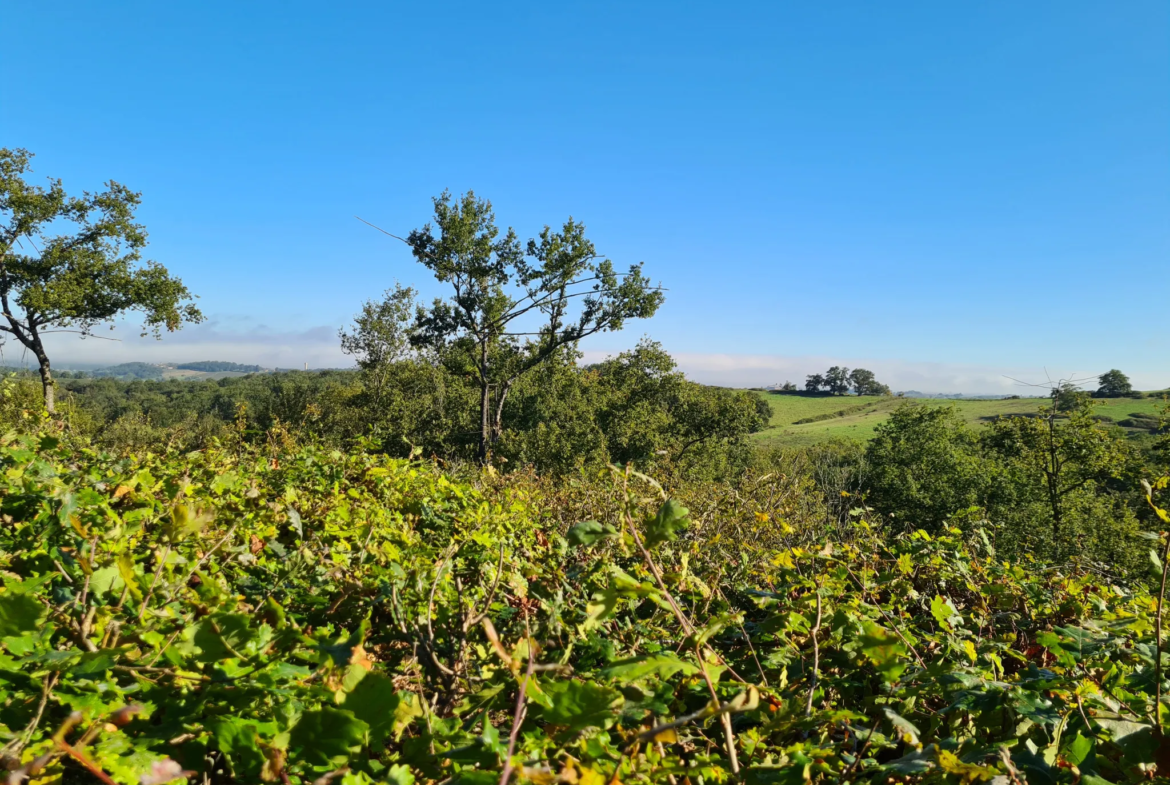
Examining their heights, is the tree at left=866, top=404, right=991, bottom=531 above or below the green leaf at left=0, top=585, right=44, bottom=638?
below

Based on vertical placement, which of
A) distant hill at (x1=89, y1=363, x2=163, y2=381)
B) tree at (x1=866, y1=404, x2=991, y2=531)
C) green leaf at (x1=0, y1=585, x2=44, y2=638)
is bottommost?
tree at (x1=866, y1=404, x2=991, y2=531)

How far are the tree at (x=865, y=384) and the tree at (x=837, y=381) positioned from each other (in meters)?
1.74

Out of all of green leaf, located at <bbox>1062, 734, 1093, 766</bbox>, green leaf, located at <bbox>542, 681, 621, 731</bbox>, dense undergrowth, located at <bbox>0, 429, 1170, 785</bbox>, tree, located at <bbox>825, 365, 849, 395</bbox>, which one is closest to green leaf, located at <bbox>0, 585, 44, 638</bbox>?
dense undergrowth, located at <bbox>0, 429, 1170, 785</bbox>

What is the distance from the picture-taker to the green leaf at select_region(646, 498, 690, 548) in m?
0.94

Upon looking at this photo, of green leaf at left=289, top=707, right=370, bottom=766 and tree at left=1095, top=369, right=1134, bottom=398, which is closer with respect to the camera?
green leaf at left=289, top=707, right=370, bottom=766

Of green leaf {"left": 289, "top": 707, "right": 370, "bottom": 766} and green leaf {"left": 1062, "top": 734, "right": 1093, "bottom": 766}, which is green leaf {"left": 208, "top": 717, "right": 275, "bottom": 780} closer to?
green leaf {"left": 289, "top": 707, "right": 370, "bottom": 766}

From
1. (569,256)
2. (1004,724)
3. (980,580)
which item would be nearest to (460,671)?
(1004,724)

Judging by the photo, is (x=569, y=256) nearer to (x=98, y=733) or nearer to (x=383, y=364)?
(x=383, y=364)

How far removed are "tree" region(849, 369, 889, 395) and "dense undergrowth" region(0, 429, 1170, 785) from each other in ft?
320

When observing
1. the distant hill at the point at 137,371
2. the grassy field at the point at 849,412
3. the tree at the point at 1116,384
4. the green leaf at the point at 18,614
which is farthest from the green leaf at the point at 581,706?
the distant hill at the point at 137,371

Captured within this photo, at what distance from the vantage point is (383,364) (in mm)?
37438

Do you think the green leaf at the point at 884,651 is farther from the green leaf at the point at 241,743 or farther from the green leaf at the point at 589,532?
the green leaf at the point at 241,743

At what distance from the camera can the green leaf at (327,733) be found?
2.27 ft

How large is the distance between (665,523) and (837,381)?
100 meters
